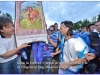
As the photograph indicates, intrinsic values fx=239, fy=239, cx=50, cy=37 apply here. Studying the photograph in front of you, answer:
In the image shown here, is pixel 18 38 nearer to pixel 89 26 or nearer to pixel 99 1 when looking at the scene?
pixel 89 26

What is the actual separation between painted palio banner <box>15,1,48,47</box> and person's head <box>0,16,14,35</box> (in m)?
0.09

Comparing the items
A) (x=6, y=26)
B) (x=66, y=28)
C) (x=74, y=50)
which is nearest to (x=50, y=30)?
(x=66, y=28)

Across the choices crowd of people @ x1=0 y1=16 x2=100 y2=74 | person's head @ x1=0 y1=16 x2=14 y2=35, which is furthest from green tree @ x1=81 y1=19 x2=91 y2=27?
person's head @ x1=0 y1=16 x2=14 y2=35

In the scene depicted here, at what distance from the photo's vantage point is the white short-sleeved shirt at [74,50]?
409 centimetres

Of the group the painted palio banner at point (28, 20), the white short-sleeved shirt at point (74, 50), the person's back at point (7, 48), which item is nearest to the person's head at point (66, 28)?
the white short-sleeved shirt at point (74, 50)

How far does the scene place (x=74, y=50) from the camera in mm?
4133

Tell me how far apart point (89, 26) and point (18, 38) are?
1.27 m

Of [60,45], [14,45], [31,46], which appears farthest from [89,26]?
[14,45]

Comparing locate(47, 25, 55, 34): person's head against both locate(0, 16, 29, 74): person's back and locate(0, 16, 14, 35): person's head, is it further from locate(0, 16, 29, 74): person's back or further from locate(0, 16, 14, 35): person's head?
locate(0, 16, 14, 35): person's head

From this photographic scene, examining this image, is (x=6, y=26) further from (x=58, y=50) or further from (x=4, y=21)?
(x=58, y=50)

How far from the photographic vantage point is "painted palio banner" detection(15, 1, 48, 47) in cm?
407

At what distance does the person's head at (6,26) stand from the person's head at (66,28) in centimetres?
87

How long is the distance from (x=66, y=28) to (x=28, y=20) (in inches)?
26.7

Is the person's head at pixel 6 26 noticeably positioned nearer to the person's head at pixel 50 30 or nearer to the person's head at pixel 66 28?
the person's head at pixel 50 30
